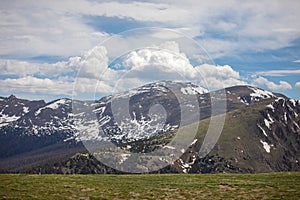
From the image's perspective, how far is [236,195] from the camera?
40.9m

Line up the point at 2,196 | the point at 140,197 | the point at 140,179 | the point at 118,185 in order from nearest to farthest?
the point at 2,196 → the point at 140,197 → the point at 118,185 → the point at 140,179

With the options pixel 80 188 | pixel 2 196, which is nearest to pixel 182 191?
pixel 80 188

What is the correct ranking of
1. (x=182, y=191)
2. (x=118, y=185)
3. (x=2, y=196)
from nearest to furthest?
(x=2, y=196) → (x=182, y=191) → (x=118, y=185)

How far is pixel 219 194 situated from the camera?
41.6 meters

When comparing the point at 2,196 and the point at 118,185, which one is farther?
the point at 118,185

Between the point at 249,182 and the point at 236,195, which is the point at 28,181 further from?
the point at 249,182

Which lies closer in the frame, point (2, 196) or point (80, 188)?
point (2, 196)

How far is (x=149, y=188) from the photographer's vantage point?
44.7m

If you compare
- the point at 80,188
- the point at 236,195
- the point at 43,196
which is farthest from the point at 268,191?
the point at 43,196

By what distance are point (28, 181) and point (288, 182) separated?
1428 inches

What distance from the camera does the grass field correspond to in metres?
40.1

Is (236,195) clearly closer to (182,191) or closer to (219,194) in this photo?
(219,194)

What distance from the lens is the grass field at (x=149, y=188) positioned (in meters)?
40.1

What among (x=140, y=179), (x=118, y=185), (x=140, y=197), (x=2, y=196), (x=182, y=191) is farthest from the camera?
(x=140, y=179)
